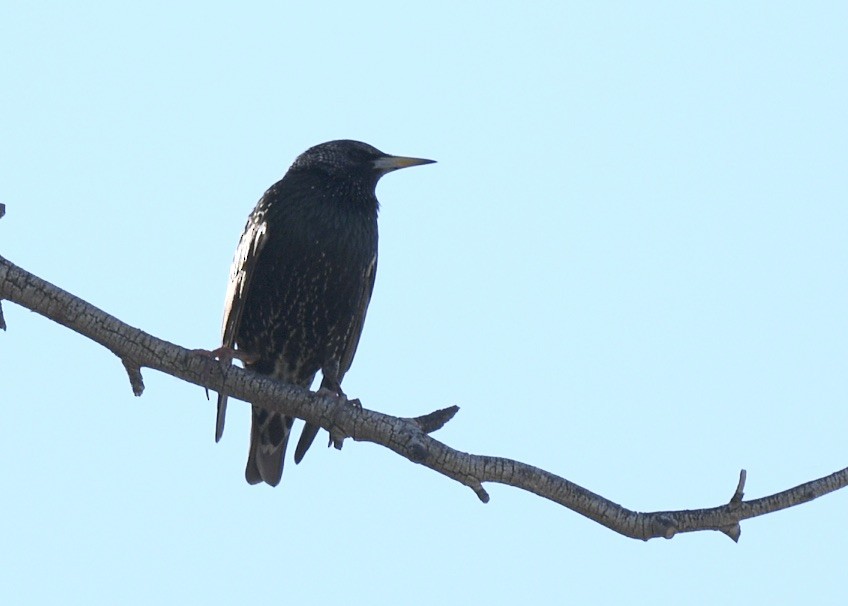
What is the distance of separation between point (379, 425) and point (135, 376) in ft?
3.17

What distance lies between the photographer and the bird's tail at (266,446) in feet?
20.9

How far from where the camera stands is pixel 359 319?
6.38m

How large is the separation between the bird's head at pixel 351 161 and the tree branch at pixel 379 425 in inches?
81.3

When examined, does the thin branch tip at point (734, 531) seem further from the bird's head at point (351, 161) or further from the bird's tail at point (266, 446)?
the bird's head at point (351, 161)

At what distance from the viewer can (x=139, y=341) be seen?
4605mm

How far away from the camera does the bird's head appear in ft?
22.0

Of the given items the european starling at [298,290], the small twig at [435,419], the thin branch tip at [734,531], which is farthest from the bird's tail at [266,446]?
the thin branch tip at [734,531]

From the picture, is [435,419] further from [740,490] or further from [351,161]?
[351,161]

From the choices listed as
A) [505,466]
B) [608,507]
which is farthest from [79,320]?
[608,507]

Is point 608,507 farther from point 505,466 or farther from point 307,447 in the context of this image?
point 307,447

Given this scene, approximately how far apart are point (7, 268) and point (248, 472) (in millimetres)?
2269

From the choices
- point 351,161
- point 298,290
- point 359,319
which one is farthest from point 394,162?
point 298,290

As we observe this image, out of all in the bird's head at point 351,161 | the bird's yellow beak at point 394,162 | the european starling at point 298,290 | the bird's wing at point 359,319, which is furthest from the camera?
the bird's yellow beak at point 394,162

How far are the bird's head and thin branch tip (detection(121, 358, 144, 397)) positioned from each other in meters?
2.28
